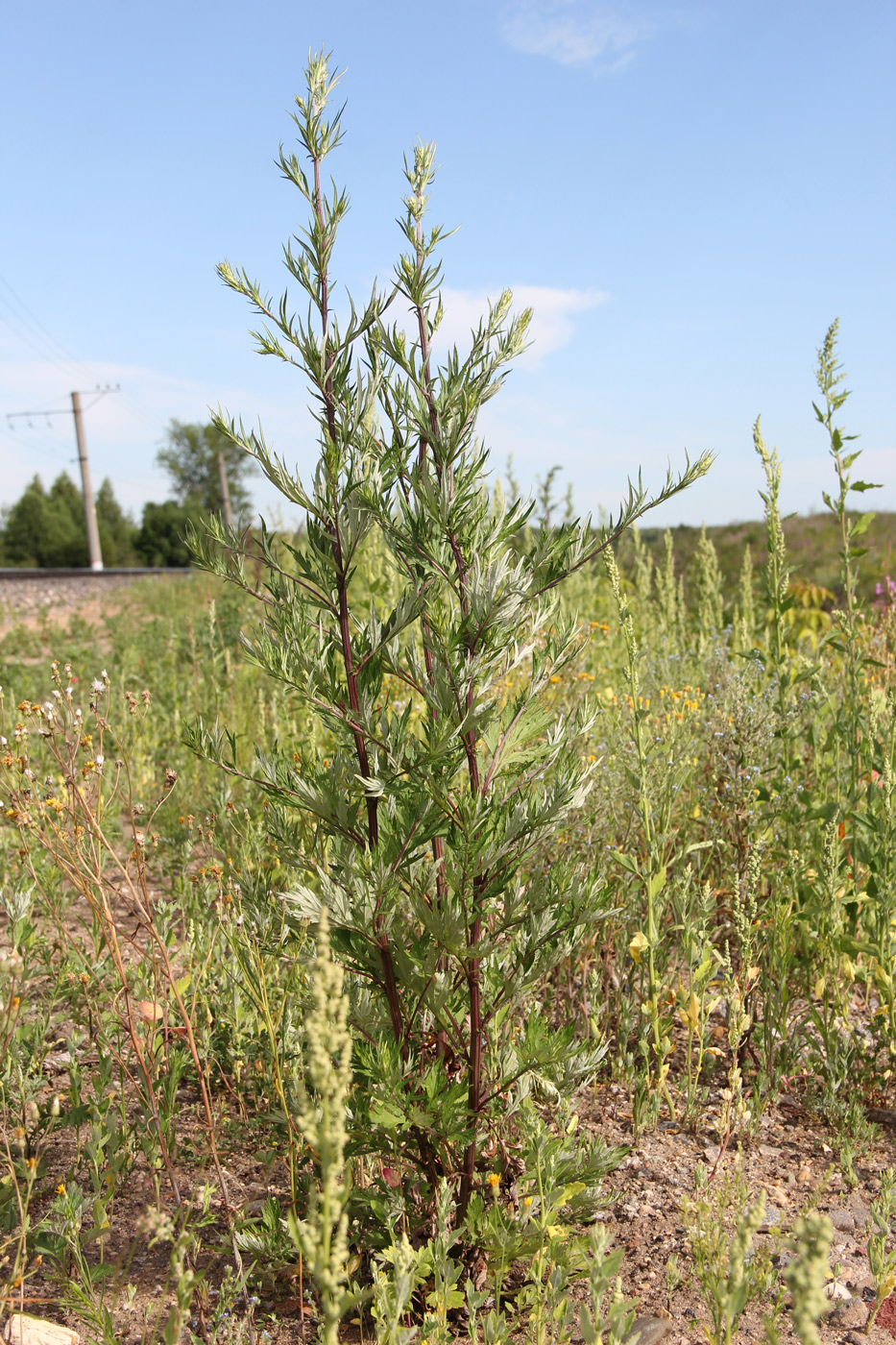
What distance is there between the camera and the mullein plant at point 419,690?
1.61 meters

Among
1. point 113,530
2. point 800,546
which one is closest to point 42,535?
point 113,530

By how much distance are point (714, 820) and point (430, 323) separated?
2164mm

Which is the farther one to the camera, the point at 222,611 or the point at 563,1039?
the point at 222,611

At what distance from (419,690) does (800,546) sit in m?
20.8

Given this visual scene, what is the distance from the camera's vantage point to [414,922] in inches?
70.2

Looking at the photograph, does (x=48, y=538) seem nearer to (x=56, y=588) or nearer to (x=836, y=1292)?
(x=56, y=588)

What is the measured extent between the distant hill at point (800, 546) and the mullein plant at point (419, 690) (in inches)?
491

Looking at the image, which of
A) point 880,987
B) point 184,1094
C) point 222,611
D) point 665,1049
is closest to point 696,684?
point 880,987

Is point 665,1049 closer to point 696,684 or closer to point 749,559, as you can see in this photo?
point 696,684

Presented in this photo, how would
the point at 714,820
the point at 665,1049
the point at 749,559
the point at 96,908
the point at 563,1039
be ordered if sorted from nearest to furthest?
1. the point at 563,1039
2. the point at 96,908
3. the point at 665,1049
4. the point at 714,820
5. the point at 749,559

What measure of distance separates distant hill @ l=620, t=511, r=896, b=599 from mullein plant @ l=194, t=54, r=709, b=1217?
12.5 m

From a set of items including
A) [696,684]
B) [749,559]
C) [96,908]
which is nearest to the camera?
[96,908]

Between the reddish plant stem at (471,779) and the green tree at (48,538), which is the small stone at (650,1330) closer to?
the reddish plant stem at (471,779)

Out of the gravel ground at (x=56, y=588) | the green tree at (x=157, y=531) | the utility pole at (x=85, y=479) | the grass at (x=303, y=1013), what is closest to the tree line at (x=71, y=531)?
the green tree at (x=157, y=531)
